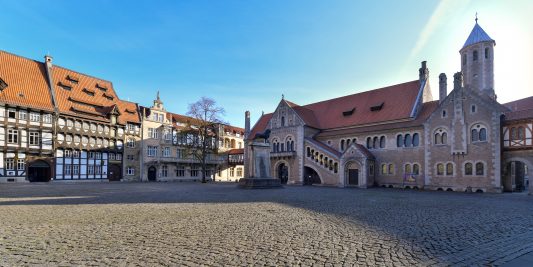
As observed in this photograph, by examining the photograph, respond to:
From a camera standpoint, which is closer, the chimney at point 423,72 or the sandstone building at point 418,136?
the sandstone building at point 418,136

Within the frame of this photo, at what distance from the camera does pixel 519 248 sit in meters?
7.04

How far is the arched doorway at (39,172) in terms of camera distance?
40000mm

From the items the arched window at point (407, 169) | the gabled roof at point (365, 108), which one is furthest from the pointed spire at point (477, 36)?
the arched window at point (407, 169)

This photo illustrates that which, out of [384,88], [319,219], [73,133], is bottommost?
[319,219]

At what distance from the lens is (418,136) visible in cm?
3328

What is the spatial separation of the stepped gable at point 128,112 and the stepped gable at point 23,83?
10509mm

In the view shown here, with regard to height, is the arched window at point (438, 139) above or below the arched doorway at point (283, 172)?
above

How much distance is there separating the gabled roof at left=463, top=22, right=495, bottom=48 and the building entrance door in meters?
22.2

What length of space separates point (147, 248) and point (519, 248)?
340 inches

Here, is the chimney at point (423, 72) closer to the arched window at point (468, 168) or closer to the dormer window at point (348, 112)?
the dormer window at point (348, 112)

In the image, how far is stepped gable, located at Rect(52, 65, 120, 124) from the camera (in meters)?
44.6

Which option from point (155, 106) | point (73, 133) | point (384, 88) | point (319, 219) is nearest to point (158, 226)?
point (319, 219)

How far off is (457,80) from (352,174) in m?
14.8

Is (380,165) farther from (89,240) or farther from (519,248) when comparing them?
(89,240)
